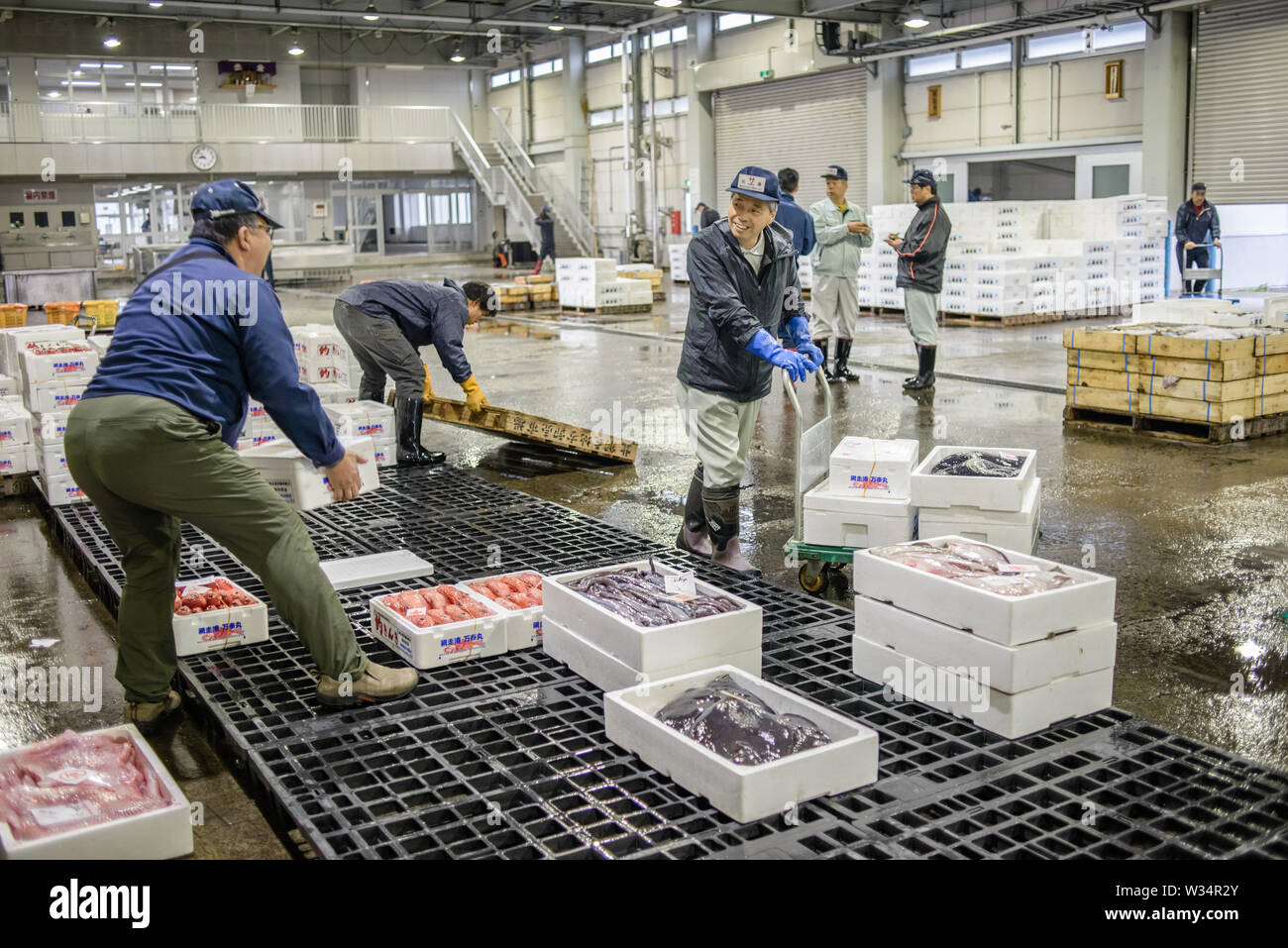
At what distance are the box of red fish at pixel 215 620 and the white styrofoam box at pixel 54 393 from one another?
12.7 ft

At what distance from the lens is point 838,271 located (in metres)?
12.5

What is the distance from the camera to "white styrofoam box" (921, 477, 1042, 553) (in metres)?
5.18

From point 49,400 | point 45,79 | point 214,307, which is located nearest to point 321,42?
point 45,79

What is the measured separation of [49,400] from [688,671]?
6.05 meters

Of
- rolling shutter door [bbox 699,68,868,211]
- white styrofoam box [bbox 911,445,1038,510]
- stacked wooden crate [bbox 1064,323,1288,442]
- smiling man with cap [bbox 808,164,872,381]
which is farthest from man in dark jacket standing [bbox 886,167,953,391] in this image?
rolling shutter door [bbox 699,68,868,211]

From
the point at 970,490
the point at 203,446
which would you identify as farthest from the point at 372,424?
the point at 970,490

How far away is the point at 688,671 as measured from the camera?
4.30 metres

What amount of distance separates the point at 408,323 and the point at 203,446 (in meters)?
4.66

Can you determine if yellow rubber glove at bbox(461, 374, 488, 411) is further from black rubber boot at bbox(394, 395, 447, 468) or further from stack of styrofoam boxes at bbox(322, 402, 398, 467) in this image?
stack of styrofoam boxes at bbox(322, 402, 398, 467)

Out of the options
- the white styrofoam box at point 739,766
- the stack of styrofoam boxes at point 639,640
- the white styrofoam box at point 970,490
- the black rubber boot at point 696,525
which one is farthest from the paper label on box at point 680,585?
the black rubber boot at point 696,525

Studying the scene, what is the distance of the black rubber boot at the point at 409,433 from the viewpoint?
858 centimetres

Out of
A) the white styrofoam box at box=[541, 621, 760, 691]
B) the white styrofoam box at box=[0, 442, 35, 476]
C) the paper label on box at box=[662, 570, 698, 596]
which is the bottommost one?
the white styrofoam box at box=[541, 621, 760, 691]

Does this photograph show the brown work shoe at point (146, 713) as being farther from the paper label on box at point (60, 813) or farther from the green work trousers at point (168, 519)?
the paper label on box at point (60, 813)

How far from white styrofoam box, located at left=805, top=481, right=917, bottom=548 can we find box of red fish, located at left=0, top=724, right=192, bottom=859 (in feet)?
10.0
